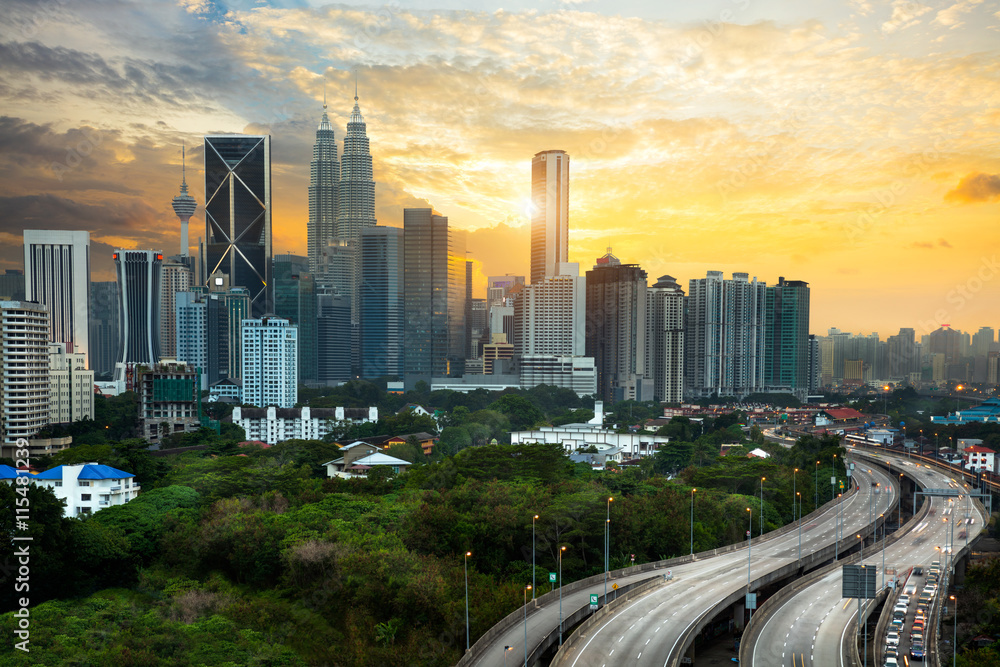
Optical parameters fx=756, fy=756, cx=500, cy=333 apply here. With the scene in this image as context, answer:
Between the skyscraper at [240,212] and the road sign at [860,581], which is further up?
the skyscraper at [240,212]

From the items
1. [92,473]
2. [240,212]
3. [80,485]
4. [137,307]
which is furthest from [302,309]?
[80,485]

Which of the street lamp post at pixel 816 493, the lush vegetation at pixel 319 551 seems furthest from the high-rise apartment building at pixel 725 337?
Answer: the lush vegetation at pixel 319 551

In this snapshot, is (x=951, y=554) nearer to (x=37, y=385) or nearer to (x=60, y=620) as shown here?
(x=60, y=620)

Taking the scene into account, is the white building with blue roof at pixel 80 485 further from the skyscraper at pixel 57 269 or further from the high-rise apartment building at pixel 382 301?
the high-rise apartment building at pixel 382 301

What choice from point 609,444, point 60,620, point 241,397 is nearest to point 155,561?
point 60,620

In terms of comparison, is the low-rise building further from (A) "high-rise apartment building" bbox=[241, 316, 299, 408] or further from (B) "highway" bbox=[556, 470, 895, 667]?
(B) "highway" bbox=[556, 470, 895, 667]

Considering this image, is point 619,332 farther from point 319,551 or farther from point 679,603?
point 319,551
